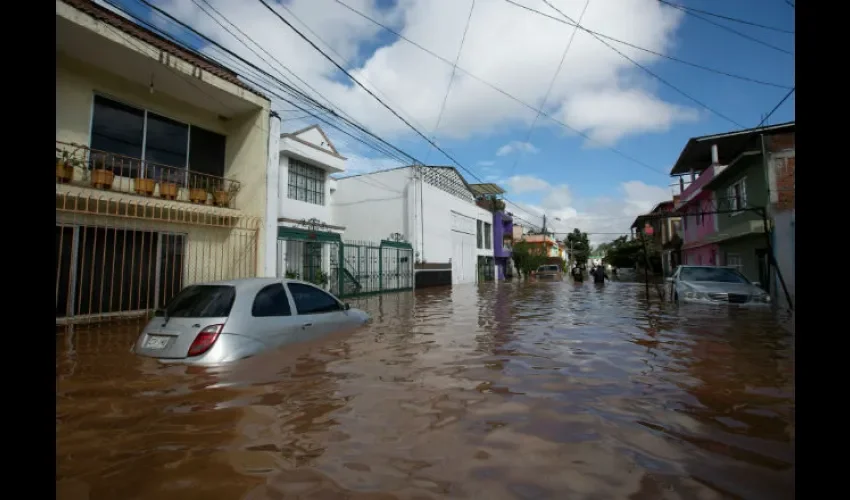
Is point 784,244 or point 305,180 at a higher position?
point 305,180

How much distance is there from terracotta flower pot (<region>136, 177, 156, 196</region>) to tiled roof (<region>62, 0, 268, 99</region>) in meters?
2.93

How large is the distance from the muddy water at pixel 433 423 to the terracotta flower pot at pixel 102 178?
3910 mm

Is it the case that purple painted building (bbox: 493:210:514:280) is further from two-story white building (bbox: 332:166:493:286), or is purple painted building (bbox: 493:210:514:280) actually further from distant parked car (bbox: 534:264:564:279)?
two-story white building (bbox: 332:166:493:286)

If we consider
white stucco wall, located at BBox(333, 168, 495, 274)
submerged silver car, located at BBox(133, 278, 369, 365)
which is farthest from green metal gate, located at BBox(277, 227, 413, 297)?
submerged silver car, located at BBox(133, 278, 369, 365)

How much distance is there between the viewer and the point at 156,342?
16.7 ft

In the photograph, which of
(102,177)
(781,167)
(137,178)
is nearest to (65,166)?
(102,177)

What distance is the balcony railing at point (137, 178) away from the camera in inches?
350

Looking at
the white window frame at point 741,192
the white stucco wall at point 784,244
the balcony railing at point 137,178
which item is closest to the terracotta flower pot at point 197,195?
the balcony railing at point 137,178

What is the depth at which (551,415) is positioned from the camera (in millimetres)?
3676

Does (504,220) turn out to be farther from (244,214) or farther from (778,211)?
(244,214)

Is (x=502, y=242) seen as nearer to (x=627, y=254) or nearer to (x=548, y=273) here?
(x=548, y=273)

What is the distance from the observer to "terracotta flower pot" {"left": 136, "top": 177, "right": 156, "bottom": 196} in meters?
9.69

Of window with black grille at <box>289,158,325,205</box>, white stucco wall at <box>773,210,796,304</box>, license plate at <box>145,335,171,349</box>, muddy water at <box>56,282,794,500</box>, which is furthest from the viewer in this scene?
window with black grille at <box>289,158,325,205</box>

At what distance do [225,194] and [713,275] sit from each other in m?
13.7
